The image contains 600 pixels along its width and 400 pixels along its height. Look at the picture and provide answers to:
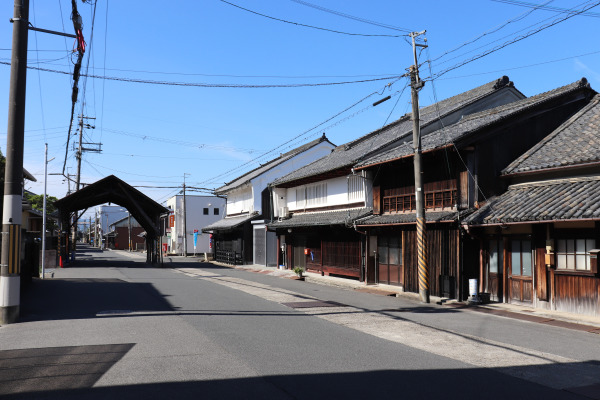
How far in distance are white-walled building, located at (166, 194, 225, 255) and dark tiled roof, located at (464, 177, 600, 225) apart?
47002 mm

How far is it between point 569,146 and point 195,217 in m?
49.4

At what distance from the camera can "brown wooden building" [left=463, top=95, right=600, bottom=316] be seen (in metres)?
13.3

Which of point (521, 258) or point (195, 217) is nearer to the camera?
point (521, 258)

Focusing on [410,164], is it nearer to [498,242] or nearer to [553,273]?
[498,242]

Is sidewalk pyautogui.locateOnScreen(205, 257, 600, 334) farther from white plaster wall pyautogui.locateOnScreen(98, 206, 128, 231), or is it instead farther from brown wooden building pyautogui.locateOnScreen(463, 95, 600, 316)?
white plaster wall pyautogui.locateOnScreen(98, 206, 128, 231)

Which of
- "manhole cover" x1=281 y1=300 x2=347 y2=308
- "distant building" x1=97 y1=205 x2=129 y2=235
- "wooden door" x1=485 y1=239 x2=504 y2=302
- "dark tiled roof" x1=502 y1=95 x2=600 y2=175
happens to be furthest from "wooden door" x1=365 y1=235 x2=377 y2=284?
"distant building" x1=97 y1=205 x2=129 y2=235

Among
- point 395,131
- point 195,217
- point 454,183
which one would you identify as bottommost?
point 195,217

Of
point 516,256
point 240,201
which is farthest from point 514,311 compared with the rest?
point 240,201

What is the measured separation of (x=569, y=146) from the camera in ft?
53.2

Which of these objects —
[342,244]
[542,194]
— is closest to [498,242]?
[542,194]

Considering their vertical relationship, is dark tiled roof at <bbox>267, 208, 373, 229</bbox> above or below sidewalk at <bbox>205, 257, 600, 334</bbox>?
above

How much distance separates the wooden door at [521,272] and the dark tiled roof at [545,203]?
4.26 ft

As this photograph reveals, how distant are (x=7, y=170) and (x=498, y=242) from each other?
1464cm

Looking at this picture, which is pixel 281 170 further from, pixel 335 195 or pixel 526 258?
pixel 526 258
